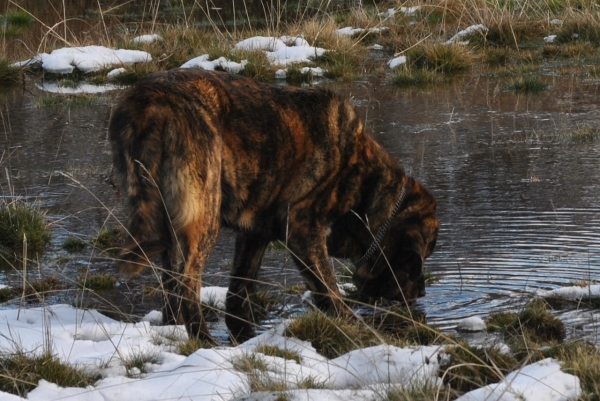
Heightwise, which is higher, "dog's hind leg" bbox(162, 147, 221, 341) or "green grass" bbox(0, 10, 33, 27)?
"dog's hind leg" bbox(162, 147, 221, 341)

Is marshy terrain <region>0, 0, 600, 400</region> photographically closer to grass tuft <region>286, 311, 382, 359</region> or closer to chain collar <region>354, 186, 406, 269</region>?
grass tuft <region>286, 311, 382, 359</region>

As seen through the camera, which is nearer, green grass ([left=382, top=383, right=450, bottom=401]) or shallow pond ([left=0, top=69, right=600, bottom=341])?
green grass ([left=382, top=383, right=450, bottom=401])

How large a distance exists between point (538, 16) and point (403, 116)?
7.33m

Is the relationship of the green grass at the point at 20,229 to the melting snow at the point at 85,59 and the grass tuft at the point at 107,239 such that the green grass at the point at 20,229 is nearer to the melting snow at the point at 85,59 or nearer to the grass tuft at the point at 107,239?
the grass tuft at the point at 107,239

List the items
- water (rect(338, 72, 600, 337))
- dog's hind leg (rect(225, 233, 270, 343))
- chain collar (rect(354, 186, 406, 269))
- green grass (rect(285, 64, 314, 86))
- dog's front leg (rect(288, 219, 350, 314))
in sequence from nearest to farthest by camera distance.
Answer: dog's front leg (rect(288, 219, 350, 314)), dog's hind leg (rect(225, 233, 270, 343)), chain collar (rect(354, 186, 406, 269)), water (rect(338, 72, 600, 337)), green grass (rect(285, 64, 314, 86))

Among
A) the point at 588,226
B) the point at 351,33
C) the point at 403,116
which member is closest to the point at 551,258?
the point at 588,226

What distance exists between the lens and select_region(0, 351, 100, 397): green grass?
441 centimetres

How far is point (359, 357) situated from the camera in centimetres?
471

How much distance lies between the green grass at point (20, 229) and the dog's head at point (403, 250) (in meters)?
2.73

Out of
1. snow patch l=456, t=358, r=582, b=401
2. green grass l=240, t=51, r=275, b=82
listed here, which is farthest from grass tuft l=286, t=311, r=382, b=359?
green grass l=240, t=51, r=275, b=82

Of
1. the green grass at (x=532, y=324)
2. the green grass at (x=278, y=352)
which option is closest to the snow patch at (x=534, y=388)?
the green grass at (x=278, y=352)

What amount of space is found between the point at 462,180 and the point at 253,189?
390 centimetres

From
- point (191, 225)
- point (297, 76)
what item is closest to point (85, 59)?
point (297, 76)

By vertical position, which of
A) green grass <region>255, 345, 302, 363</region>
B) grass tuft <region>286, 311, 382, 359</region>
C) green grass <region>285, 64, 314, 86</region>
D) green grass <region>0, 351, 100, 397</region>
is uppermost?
green grass <region>0, 351, 100, 397</region>
